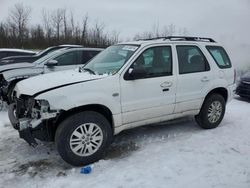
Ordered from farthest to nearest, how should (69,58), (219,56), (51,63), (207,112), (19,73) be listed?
1. (69,58)
2. (51,63)
3. (19,73)
4. (219,56)
5. (207,112)

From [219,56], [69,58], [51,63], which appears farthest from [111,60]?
[69,58]

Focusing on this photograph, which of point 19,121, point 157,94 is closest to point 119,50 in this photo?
point 157,94

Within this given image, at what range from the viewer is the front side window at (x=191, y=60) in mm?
5082

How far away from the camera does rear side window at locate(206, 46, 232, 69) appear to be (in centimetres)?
562

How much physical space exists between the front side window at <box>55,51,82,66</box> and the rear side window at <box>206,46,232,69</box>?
4477 millimetres

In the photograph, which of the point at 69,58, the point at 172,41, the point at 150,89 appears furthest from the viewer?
the point at 69,58

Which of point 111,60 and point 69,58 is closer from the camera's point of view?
point 111,60

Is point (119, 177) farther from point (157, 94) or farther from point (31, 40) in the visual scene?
point (31, 40)

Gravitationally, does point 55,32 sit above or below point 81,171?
above

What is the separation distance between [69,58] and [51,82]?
4.64m

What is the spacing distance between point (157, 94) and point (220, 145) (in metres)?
1.44

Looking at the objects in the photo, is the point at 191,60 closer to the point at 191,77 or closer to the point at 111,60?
the point at 191,77

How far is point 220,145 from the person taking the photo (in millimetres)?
4867

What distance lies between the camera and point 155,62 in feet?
15.7
